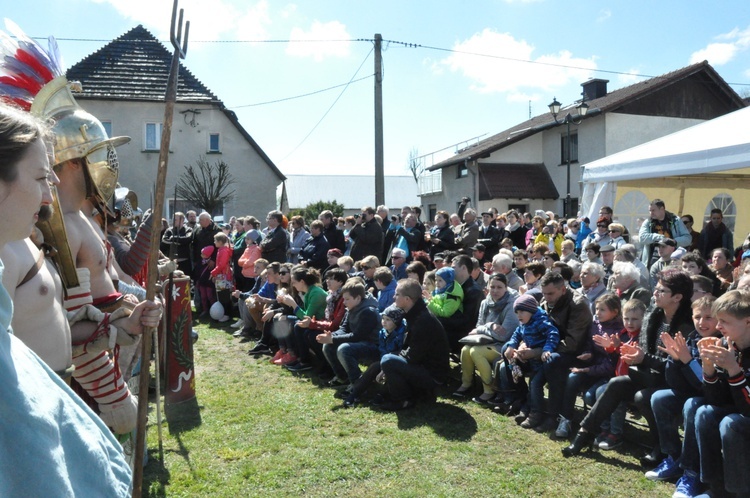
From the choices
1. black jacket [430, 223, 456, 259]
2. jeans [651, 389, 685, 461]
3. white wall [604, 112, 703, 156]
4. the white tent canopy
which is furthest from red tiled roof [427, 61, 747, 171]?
jeans [651, 389, 685, 461]

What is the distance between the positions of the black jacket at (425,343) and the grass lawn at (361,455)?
37 cm

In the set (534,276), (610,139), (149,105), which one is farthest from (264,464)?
(610,139)

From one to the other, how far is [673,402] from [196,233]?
913cm

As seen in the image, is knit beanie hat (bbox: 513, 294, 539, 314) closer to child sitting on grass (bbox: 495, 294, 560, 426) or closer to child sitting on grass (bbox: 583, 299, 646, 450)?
child sitting on grass (bbox: 495, 294, 560, 426)

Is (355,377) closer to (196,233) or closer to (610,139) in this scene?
(196,233)

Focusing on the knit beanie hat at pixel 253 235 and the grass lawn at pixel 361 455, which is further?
the knit beanie hat at pixel 253 235

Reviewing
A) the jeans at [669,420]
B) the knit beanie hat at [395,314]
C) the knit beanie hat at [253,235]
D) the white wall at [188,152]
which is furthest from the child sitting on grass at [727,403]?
the white wall at [188,152]

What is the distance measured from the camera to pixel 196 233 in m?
11.1

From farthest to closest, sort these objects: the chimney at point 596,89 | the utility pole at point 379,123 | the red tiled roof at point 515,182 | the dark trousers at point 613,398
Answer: the chimney at point 596,89
the red tiled roof at point 515,182
the utility pole at point 379,123
the dark trousers at point 613,398

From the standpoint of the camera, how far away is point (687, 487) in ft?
12.1

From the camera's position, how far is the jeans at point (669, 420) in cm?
400

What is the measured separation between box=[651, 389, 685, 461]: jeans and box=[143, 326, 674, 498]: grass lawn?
0.27 m

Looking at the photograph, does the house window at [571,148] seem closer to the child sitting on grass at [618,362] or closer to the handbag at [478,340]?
the handbag at [478,340]

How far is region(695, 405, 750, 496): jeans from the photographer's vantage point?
3.37 m
